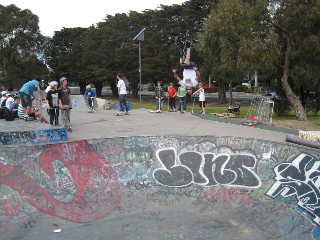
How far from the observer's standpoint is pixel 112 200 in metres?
7.83

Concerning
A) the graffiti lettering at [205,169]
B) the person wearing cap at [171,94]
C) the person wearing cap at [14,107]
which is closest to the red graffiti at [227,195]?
the graffiti lettering at [205,169]

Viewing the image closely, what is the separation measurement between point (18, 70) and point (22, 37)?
4.81 m

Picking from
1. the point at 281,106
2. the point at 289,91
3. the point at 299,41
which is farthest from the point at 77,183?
the point at 281,106

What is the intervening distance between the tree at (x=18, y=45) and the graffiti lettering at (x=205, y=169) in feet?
158

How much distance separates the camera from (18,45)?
5134 cm

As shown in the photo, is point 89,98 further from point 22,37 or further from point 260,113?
point 22,37

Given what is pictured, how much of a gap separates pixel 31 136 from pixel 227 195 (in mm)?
5476

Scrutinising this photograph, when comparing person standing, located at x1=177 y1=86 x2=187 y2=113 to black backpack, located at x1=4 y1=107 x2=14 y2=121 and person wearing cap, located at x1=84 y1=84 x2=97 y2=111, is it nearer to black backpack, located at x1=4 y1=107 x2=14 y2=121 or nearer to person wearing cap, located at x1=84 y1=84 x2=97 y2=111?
person wearing cap, located at x1=84 y1=84 x2=97 y2=111

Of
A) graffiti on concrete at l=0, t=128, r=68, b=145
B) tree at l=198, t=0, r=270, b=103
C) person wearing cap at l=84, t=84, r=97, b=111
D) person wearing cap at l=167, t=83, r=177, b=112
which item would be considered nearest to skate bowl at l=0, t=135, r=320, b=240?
graffiti on concrete at l=0, t=128, r=68, b=145

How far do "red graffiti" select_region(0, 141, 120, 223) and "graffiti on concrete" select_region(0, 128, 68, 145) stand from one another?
2.01 meters

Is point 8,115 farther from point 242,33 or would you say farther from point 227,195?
point 242,33

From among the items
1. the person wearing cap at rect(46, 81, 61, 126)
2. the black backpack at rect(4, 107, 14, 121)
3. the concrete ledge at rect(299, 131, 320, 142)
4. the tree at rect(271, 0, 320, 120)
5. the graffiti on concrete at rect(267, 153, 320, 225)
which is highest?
the tree at rect(271, 0, 320, 120)

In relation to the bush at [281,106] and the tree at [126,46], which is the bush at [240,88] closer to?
the tree at [126,46]

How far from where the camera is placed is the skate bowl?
22.4 feet
